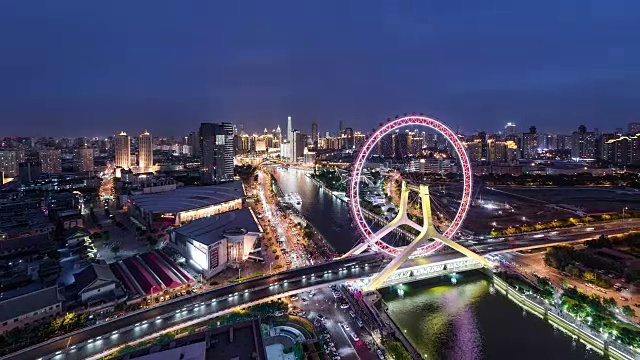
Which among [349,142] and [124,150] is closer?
[124,150]

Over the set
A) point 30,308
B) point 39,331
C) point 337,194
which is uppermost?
point 337,194

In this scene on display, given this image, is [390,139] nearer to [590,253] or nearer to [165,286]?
[590,253]

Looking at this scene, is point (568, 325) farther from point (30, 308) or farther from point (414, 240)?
point (30, 308)

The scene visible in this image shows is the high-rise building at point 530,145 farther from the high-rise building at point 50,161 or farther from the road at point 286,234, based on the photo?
the high-rise building at point 50,161

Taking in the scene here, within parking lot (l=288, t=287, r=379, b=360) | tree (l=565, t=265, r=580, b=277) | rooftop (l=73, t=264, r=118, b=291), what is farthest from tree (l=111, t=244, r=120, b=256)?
tree (l=565, t=265, r=580, b=277)

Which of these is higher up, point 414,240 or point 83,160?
point 83,160

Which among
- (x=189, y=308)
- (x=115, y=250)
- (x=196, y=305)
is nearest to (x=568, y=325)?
(x=196, y=305)
